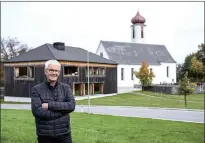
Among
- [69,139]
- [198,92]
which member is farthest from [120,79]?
[69,139]

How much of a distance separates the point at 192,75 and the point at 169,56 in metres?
8.37

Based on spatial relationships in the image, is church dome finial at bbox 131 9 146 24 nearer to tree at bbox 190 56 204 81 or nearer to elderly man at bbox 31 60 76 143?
tree at bbox 190 56 204 81

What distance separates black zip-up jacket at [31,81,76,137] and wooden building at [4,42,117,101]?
1324 inches

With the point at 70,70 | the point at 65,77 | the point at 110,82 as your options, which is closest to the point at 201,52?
the point at 110,82

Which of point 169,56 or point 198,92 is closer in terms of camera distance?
point 198,92

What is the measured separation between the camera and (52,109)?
474 cm

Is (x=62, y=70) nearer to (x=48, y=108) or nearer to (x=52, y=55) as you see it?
(x=52, y=55)

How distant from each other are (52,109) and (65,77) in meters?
35.2

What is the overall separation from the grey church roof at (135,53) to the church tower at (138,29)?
6070 millimetres

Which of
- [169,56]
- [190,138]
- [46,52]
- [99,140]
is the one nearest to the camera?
[99,140]

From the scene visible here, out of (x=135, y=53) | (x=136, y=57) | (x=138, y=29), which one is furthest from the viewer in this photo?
(x=138, y=29)

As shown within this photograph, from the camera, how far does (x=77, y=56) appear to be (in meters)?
42.8

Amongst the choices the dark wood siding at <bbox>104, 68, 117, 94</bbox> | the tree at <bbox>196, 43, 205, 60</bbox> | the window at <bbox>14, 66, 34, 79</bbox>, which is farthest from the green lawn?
the tree at <bbox>196, 43, 205, 60</bbox>

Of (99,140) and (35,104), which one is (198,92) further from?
(35,104)
